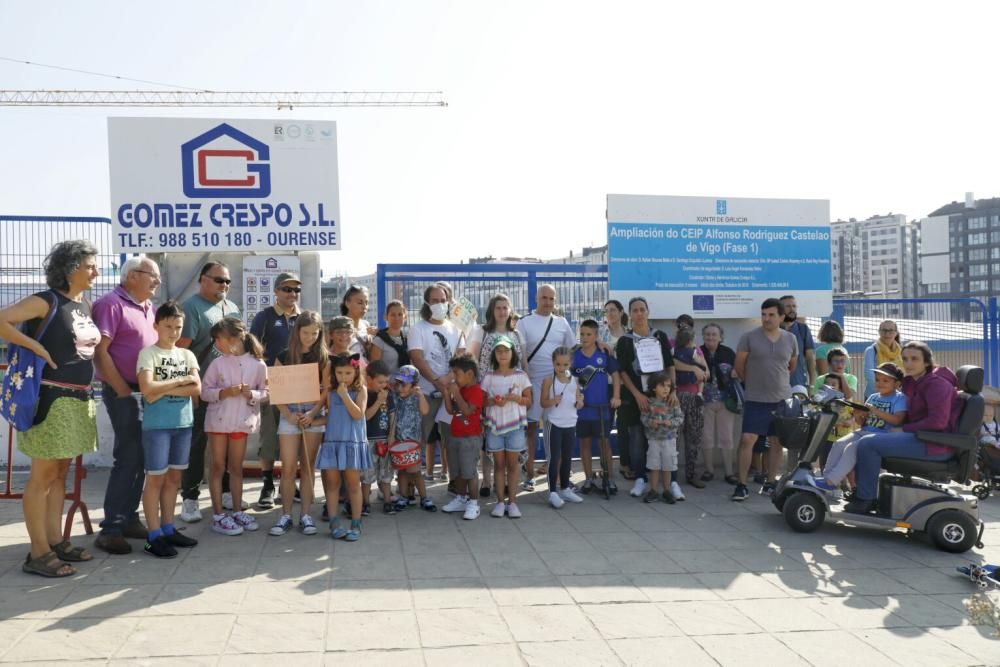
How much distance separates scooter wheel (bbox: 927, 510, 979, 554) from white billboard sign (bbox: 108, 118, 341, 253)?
6265 millimetres

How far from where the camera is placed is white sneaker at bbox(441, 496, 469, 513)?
21.9ft

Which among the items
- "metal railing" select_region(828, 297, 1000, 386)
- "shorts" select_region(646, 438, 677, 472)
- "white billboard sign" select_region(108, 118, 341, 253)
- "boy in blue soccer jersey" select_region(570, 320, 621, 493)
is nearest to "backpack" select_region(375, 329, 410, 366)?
"boy in blue soccer jersey" select_region(570, 320, 621, 493)

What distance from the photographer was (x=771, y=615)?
4.54m

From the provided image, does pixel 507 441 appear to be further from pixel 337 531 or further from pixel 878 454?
pixel 878 454

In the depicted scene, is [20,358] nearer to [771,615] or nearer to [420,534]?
[420,534]

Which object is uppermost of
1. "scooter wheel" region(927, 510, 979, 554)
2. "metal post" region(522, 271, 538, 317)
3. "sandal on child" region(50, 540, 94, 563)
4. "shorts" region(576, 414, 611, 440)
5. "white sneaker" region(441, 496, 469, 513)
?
"metal post" region(522, 271, 538, 317)

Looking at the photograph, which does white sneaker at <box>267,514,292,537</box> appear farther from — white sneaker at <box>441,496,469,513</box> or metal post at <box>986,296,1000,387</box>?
metal post at <box>986,296,1000,387</box>

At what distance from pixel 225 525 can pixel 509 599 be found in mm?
2473

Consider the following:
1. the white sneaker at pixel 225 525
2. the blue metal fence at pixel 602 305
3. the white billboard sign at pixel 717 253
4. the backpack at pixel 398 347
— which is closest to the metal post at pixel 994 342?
the blue metal fence at pixel 602 305

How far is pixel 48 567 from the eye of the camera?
15.8 ft

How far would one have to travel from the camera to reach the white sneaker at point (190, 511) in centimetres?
627

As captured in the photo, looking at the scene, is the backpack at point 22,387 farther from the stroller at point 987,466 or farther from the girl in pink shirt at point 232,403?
the stroller at point 987,466

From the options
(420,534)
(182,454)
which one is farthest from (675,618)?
(182,454)

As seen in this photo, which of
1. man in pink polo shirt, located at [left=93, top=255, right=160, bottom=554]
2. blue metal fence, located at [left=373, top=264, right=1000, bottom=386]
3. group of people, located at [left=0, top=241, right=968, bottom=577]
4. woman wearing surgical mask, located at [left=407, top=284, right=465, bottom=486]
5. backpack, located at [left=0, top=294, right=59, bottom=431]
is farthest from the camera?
blue metal fence, located at [left=373, top=264, right=1000, bottom=386]
